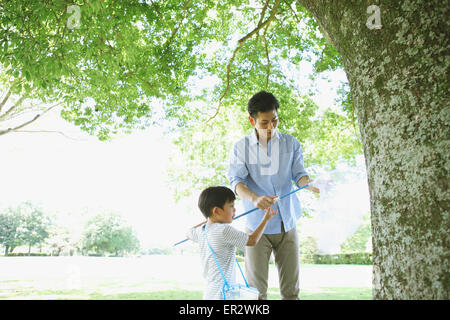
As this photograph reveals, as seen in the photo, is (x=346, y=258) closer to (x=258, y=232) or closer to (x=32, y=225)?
(x=258, y=232)

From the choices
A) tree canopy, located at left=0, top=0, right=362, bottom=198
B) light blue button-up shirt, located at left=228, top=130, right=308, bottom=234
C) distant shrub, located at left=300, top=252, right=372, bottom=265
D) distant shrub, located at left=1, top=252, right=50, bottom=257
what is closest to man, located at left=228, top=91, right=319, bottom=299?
light blue button-up shirt, located at left=228, top=130, right=308, bottom=234

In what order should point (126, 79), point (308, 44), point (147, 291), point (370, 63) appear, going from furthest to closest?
point (147, 291)
point (308, 44)
point (126, 79)
point (370, 63)

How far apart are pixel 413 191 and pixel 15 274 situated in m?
15.9

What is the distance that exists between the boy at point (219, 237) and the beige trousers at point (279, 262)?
0.20m

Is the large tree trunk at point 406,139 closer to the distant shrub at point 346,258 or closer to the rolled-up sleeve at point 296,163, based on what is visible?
Answer: the rolled-up sleeve at point 296,163

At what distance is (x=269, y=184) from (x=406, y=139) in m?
1.17

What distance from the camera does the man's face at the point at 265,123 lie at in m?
2.56

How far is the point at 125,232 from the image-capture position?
2433 cm

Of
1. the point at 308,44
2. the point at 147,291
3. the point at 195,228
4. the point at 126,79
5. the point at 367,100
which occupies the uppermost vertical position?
the point at 308,44

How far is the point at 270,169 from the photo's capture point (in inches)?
103

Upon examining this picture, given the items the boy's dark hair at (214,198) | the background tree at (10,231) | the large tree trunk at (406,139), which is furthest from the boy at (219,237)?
the background tree at (10,231)
